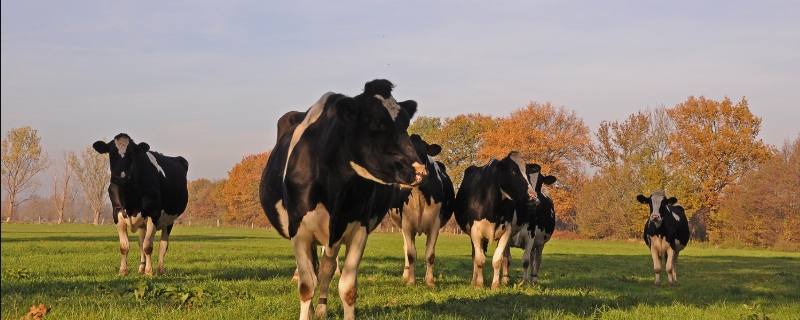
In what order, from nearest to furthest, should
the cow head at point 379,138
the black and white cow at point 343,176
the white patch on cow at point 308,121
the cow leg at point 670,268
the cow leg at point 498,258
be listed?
the cow head at point 379,138
the black and white cow at point 343,176
the white patch on cow at point 308,121
the cow leg at point 498,258
the cow leg at point 670,268

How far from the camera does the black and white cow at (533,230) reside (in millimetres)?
13906

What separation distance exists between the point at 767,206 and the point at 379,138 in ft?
179

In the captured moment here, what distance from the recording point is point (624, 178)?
57.5 m

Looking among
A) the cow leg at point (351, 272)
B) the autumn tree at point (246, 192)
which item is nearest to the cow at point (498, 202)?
the cow leg at point (351, 272)

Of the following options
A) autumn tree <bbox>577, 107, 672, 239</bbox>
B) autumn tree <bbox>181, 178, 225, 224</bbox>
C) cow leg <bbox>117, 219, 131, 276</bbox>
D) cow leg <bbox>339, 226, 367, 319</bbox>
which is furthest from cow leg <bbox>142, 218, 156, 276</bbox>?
autumn tree <bbox>181, 178, 225, 224</bbox>

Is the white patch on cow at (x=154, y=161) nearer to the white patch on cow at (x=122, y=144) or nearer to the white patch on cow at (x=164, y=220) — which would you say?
the white patch on cow at (x=164, y=220)

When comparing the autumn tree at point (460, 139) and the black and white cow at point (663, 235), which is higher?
the autumn tree at point (460, 139)

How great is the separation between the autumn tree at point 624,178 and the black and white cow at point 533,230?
40649 mm

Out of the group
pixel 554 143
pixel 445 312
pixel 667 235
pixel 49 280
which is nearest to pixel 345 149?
pixel 445 312

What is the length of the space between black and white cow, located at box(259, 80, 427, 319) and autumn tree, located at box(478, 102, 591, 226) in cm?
5483

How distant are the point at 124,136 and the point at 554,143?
174 feet

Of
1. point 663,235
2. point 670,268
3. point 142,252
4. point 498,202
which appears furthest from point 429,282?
point 663,235

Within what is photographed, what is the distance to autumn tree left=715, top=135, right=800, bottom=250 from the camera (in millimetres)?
51688

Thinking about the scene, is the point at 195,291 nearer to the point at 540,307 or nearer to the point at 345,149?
the point at 345,149
